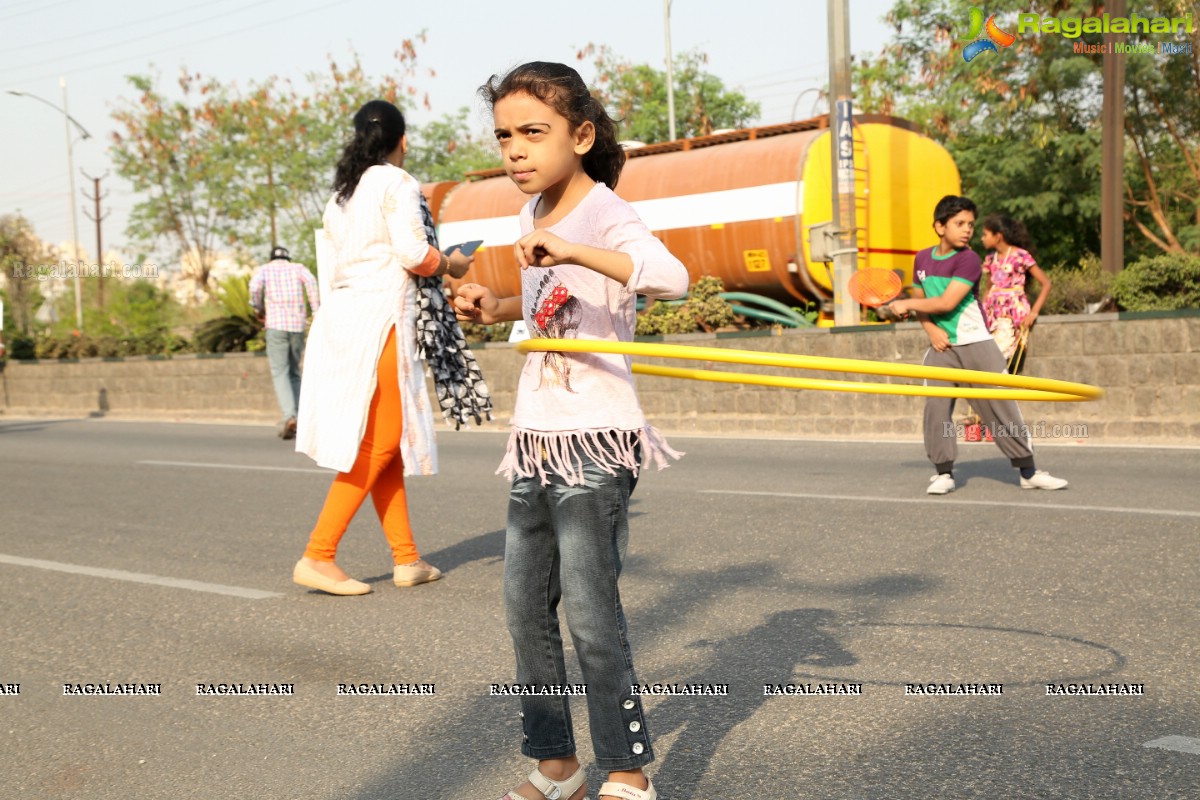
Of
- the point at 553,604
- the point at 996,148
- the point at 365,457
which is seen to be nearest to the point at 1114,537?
the point at 365,457

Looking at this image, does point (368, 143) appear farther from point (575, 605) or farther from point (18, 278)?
point (18, 278)

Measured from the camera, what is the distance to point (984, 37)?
80.6 ft

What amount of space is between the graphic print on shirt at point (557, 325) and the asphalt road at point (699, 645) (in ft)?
3.49

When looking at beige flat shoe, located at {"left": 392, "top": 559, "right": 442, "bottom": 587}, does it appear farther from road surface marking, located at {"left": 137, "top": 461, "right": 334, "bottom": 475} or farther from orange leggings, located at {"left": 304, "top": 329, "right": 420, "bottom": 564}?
road surface marking, located at {"left": 137, "top": 461, "right": 334, "bottom": 475}

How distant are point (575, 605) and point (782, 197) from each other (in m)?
13.8

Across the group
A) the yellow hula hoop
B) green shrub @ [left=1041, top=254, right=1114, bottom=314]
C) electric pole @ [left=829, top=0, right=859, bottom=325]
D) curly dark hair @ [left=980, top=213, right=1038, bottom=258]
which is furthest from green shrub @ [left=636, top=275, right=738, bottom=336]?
the yellow hula hoop

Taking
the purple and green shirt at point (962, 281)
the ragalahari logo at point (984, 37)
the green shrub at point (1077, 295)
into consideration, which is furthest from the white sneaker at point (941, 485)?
the ragalahari logo at point (984, 37)

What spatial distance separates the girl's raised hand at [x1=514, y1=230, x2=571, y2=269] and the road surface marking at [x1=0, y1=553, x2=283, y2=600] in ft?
11.6

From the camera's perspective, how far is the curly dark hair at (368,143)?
5484mm

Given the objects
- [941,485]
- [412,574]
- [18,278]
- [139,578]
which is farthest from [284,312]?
[18,278]

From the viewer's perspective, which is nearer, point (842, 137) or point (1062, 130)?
point (842, 137)

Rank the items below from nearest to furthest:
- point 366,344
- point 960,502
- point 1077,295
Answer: point 366,344
point 960,502
point 1077,295

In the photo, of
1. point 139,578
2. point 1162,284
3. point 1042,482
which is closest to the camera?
point 139,578

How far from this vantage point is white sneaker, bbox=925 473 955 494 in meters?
8.11
